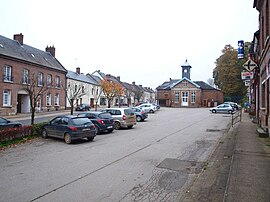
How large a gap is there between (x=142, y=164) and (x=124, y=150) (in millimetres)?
2502

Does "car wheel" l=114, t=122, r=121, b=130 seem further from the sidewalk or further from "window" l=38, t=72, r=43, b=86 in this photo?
"window" l=38, t=72, r=43, b=86

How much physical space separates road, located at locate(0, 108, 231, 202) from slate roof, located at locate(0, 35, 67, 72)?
900 inches

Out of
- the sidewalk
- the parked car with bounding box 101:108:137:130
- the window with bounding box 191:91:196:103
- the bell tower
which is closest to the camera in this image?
the sidewalk

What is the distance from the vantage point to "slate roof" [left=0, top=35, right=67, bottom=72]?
30812 millimetres

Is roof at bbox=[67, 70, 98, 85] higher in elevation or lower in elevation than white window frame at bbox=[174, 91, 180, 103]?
higher

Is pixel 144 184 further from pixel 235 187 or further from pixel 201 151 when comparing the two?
pixel 201 151

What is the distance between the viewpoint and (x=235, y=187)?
534 cm

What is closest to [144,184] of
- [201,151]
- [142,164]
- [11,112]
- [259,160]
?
[142,164]

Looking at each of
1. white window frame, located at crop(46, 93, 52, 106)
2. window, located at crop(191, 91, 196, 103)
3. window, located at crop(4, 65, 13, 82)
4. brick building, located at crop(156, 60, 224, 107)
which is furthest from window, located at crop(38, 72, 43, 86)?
window, located at crop(191, 91, 196, 103)

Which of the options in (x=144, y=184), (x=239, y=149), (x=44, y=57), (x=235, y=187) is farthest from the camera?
(x=44, y=57)

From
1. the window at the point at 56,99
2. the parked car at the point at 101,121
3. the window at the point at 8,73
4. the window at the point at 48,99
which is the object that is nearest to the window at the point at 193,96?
the window at the point at 56,99

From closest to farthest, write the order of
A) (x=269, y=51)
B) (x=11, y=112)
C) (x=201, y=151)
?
(x=201, y=151) < (x=269, y=51) < (x=11, y=112)

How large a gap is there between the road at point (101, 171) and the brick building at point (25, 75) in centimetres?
1590

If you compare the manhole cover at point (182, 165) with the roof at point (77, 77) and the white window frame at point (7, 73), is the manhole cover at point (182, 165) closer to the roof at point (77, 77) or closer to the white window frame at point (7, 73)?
the white window frame at point (7, 73)
